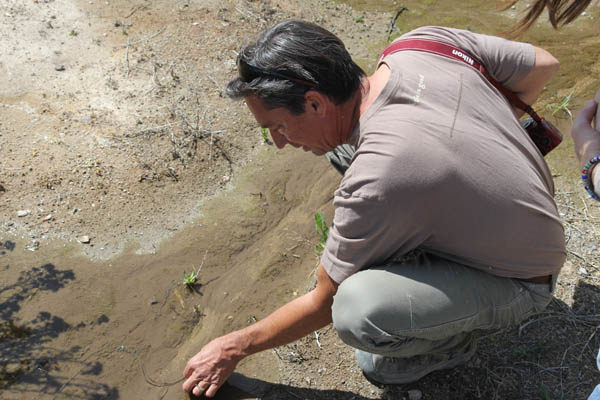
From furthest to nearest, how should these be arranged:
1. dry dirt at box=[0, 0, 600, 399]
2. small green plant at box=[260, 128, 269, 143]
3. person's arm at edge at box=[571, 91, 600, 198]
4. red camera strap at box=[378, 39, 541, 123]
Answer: small green plant at box=[260, 128, 269, 143] < dry dirt at box=[0, 0, 600, 399] < red camera strap at box=[378, 39, 541, 123] < person's arm at edge at box=[571, 91, 600, 198]

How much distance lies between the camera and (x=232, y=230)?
9.75 feet

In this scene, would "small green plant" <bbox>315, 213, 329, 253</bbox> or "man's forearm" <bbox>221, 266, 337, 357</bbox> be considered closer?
"man's forearm" <bbox>221, 266, 337, 357</bbox>

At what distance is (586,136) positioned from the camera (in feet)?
5.52

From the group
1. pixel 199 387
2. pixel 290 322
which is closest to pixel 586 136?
pixel 290 322

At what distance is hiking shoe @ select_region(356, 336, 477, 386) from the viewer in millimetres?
2059

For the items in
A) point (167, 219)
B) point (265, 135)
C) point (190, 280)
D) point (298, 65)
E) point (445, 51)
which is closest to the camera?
point (298, 65)

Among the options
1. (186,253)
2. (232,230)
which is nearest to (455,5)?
(232,230)

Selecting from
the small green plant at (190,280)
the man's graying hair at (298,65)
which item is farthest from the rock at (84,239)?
the man's graying hair at (298,65)

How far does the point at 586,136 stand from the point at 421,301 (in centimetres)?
80

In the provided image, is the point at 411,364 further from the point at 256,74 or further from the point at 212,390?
the point at 256,74

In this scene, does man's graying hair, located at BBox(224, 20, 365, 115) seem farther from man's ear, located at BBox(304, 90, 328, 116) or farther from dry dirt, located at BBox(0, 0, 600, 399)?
dry dirt, located at BBox(0, 0, 600, 399)

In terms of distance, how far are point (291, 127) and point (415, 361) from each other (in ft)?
3.64

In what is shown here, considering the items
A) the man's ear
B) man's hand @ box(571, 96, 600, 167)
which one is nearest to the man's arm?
the man's ear

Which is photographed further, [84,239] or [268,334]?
[84,239]
